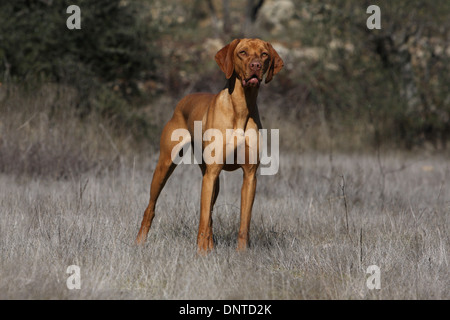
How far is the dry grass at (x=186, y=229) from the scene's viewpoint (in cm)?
405

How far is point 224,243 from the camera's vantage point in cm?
521

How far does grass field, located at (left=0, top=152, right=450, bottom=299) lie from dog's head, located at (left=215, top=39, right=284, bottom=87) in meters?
1.33

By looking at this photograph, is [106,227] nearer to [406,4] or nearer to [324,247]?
[324,247]

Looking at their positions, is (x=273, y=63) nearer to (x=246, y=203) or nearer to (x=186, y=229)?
(x=246, y=203)

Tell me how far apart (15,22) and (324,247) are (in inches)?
318

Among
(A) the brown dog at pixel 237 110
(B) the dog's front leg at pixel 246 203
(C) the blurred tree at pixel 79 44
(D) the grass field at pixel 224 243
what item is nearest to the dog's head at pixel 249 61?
(A) the brown dog at pixel 237 110

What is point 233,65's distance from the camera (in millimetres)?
4664

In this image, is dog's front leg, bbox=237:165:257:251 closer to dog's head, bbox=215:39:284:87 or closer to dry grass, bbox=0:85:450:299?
dry grass, bbox=0:85:450:299

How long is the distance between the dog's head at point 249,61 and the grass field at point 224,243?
1.33m

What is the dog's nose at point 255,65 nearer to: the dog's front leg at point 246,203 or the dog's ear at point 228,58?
the dog's ear at point 228,58

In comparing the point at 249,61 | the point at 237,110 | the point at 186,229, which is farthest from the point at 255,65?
the point at 186,229
